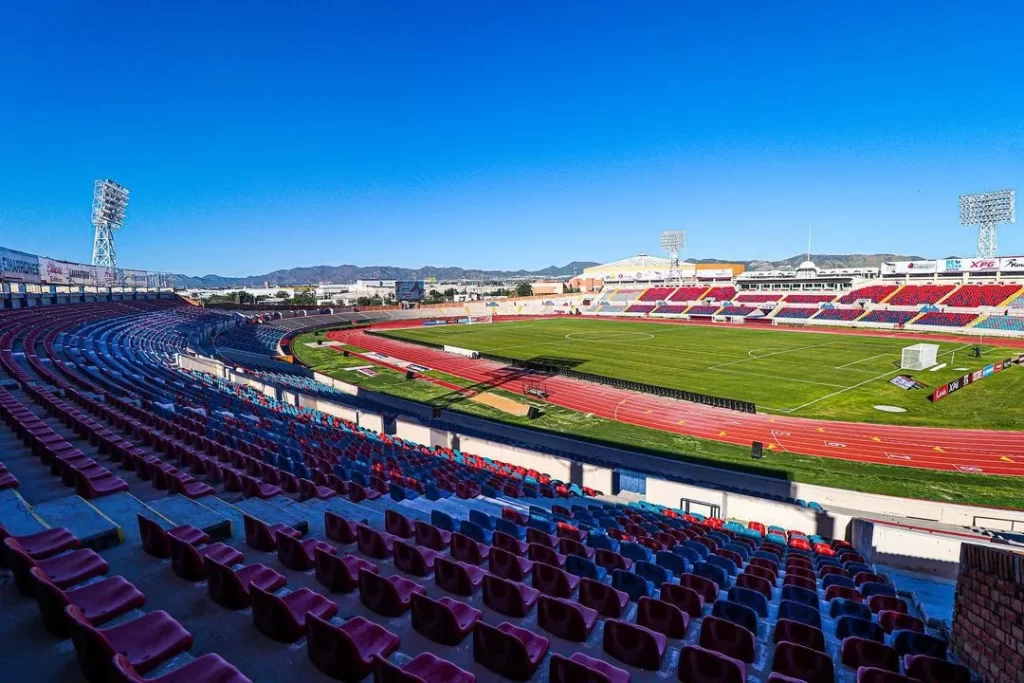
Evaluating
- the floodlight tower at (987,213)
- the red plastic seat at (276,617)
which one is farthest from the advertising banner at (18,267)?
the floodlight tower at (987,213)

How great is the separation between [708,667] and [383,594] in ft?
9.21

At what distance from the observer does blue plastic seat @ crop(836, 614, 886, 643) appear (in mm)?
5805

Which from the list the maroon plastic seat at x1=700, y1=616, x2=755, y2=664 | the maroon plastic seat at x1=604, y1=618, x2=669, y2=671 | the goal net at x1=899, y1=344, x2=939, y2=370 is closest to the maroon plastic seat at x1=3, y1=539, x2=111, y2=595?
the maroon plastic seat at x1=604, y1=618, x2=669, y2=671

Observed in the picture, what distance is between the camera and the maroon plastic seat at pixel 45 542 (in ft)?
15.4

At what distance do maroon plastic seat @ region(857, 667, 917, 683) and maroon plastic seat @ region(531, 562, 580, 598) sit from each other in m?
2.74

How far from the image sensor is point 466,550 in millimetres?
6711

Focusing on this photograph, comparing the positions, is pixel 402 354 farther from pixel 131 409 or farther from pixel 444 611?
pixel 444 611

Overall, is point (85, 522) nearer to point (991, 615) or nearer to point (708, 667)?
point (708, 667)

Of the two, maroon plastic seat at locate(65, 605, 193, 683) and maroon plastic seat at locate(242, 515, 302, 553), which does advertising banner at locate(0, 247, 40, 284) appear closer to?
maroon plastic seat at locate(242, 515, 302, 553)

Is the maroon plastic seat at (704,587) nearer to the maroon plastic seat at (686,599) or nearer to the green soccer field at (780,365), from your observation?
the maroon plastic seat at (686,599)

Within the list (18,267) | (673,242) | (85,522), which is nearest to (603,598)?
(85,522)

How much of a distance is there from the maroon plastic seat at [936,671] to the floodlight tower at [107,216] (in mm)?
85579

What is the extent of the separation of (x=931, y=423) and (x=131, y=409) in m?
31.5

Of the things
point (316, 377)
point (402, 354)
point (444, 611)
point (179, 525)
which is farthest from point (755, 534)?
point (402, 354)
